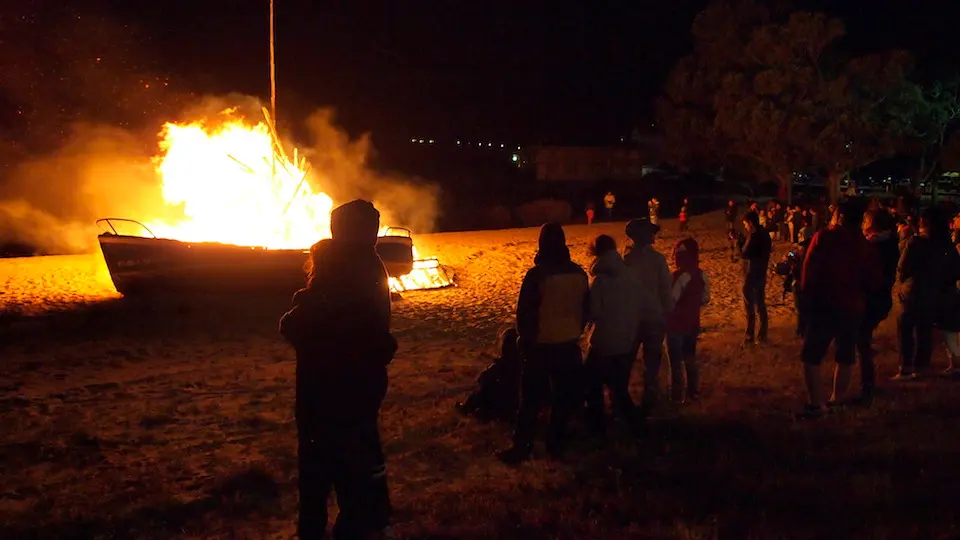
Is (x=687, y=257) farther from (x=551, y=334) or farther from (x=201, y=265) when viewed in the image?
(x=201, y=265)

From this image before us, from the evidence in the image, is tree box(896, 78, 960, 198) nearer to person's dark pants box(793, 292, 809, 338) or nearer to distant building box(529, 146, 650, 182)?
distant building box(529, 146, 650, 182)

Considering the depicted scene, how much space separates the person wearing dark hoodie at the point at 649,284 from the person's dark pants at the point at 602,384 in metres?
0.30

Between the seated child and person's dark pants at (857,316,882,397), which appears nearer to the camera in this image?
the seated child

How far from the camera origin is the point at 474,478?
5.36m

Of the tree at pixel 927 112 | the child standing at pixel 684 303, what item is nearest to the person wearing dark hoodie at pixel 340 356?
the child standing at pixel 684 303

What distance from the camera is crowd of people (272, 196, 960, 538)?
370 centimetres

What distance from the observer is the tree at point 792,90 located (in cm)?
3281

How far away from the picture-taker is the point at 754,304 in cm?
950

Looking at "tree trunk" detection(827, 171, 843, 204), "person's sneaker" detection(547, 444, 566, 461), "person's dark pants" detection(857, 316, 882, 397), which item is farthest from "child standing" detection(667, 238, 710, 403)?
"tree trunk" detection(827, 171, 843, 204)

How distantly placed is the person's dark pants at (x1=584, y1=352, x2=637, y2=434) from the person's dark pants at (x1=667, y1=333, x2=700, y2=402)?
1.01 meters

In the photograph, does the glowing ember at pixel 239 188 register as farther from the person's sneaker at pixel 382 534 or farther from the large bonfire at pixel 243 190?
the person's sneaker at pixel 382 534

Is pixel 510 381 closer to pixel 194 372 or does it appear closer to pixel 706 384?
pixel 706 384

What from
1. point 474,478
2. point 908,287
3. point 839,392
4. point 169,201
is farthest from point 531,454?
point 169,201

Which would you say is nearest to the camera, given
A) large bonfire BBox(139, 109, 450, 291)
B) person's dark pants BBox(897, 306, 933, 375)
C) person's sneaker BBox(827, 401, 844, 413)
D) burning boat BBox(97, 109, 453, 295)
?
person's sneaker BBox(827, 401, 844, 413)
